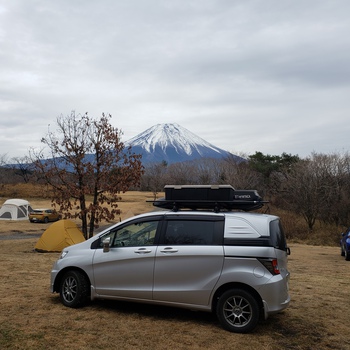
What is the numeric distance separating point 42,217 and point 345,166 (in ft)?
102

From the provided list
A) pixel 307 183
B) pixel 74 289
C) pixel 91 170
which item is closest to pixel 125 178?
pixel 91 170

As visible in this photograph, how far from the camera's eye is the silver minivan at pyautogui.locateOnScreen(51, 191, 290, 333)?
5660 millimetres

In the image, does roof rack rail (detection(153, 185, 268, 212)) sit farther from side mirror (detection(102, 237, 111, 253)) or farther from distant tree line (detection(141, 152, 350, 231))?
distant tree line (detection(141, 152, 350, 231))

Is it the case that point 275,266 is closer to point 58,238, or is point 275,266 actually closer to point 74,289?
point 74,289

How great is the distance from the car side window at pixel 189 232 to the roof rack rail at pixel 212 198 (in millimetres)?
329

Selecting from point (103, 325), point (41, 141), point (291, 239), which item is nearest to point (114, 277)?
point (103, 325)

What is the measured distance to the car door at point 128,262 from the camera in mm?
6270

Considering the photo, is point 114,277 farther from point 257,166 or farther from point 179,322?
point 257,166

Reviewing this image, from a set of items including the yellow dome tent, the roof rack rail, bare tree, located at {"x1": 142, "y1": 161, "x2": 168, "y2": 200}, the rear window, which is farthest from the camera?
bare tree, located at {"x1": 142, "y1": 161, "x2": 168, "y2": 200}

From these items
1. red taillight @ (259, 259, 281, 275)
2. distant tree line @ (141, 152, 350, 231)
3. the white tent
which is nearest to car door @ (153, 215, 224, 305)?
red taillight @ (259, 259, 281, 275)

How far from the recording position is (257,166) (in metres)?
59.1

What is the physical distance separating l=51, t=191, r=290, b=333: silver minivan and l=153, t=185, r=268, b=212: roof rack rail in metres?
0.17

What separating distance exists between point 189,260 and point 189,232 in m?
0.44

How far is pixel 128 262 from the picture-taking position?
6.40 m
